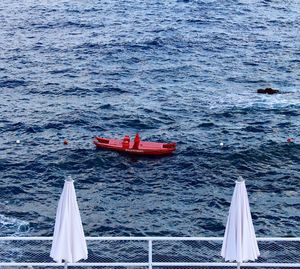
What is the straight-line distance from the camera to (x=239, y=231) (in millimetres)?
15336

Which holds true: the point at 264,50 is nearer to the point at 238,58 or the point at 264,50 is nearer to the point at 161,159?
the point at 238,58

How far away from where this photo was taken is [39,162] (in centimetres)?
4728

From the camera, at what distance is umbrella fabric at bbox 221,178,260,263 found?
1516 cm

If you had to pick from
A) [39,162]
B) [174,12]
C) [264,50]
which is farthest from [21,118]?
[174,12]

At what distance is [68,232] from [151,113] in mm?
42208

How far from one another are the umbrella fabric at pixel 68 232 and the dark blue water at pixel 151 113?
75.7 feet

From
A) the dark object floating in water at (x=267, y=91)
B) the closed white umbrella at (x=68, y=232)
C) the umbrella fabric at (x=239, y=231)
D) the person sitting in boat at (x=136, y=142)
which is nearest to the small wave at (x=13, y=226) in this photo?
the person sitting in boat at (x=136, y=142)

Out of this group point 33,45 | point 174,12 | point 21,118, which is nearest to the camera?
point 21,118

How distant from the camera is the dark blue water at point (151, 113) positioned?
4119 cm

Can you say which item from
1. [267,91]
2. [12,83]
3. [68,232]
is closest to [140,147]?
[267,91]

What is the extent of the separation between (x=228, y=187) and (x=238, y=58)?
3180cm

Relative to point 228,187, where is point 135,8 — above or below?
above

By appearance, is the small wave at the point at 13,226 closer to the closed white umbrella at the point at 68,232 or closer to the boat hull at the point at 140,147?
the boat hull at the point at 140,147

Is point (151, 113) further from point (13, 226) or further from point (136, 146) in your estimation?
point (13, 226)
